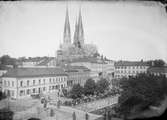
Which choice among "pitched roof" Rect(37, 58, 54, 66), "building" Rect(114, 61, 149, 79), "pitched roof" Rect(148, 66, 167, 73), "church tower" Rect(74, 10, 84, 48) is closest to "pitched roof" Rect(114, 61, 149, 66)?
"building" Rect(114, 61, 149, 79)

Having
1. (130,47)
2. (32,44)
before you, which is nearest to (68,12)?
(32,44)

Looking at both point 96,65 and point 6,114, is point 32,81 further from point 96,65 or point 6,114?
point 96,65

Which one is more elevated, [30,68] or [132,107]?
[30,68]

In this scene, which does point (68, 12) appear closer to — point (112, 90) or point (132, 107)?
point (112, 90)

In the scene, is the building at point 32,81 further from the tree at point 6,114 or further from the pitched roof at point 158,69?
the pitched roof at point 158,69

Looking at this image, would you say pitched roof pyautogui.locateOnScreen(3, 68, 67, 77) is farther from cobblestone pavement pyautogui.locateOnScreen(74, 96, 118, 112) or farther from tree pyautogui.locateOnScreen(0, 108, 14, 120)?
cobblestone pavement pyautogui.locateOnScreen(74, 96, 118, 112)

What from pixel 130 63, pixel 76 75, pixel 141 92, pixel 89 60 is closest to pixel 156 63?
pixel 130 63
